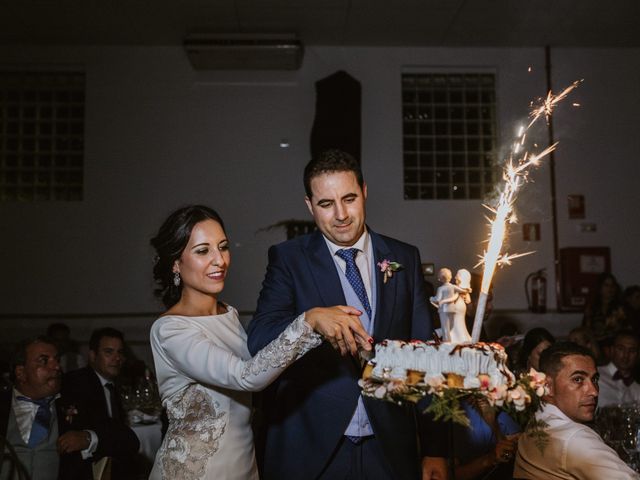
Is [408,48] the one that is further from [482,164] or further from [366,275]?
[366,275]

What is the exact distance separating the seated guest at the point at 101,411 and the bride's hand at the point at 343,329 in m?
2.42

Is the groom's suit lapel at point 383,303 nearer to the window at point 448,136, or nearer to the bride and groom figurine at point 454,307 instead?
the bride and groom figurine at point 454,307

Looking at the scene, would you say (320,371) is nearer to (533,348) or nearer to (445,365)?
(445,365)

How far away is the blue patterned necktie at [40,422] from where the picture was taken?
372 centimetres

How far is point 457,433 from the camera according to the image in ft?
11.1

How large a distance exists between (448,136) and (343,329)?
699 cm

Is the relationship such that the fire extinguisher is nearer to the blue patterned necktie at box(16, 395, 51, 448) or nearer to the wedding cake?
the blue patterned necktie at box(16, 395, 51, 448)

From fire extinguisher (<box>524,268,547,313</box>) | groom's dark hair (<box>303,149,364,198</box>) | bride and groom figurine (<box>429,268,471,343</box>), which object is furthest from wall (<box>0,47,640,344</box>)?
bride and groom figurine (<box>429,268,471,343</box>)

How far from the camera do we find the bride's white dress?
2.14 metres

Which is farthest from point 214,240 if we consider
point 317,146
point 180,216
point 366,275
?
point 317,146

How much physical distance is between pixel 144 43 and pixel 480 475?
7.00 metres

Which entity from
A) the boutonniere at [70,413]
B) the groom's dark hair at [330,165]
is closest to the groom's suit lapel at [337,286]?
the groom's dark hair at [330,165]

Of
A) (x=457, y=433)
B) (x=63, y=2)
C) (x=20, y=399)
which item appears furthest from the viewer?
(x=63, y=2)

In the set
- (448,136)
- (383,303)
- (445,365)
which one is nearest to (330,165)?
(383,303)
